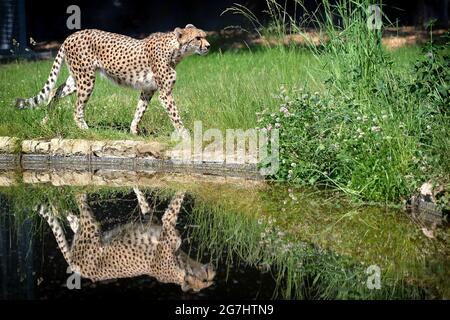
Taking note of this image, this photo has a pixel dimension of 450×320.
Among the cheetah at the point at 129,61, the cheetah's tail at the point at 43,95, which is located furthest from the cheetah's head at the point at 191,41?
the cheetah's tail at the point at 43,95

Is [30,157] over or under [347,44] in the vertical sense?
under

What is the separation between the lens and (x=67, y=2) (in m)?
19.3

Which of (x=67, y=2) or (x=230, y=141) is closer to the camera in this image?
(x=230, y=141)

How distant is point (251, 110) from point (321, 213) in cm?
215

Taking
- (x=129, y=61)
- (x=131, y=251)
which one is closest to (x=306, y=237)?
(x=131, y=251)

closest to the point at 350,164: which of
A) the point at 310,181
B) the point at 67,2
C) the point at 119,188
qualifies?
the point at 310,181

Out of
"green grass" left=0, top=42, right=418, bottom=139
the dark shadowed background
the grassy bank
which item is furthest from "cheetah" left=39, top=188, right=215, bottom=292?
the dark shadowed background

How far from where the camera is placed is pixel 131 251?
6.14 metres

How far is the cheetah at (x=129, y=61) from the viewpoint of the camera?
912 centimetres

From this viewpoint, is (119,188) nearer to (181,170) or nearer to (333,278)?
(181,170)

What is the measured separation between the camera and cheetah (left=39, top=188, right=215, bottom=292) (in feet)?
18.4

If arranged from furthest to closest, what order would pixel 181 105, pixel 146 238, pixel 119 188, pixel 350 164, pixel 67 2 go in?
pixel 67 2, pixel 181 105, pixel 119 188, pixel 350 164, pixel 146 238

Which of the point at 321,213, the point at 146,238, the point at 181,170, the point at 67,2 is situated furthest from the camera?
the point at 67,2

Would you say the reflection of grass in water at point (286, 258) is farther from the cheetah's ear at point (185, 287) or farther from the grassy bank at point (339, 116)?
the grassy bank at point (339, 116)
